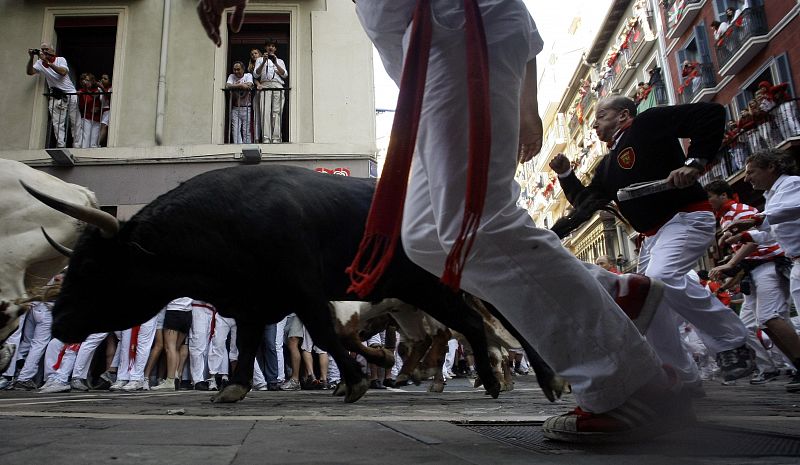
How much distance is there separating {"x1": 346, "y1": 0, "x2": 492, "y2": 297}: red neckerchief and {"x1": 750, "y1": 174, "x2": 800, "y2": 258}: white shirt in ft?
14.4

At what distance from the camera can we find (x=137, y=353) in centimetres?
851

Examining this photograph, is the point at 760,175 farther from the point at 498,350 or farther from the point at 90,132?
the point at 90,132

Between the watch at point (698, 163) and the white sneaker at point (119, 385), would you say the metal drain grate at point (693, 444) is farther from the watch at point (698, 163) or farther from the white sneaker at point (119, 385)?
the white sneaker at point (119, 385)

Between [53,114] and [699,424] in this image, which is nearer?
[699,424]

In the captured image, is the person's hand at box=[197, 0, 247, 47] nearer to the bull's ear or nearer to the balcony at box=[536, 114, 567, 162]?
the bull's ear

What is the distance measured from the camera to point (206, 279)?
4.18m

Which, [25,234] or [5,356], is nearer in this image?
[5,356]

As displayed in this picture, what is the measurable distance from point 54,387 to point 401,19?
7.94m

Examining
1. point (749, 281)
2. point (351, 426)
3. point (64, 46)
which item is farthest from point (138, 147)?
point (351, 426)

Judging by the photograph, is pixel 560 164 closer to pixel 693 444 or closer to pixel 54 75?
pixel 693 444

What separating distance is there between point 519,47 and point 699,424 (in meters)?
1.36

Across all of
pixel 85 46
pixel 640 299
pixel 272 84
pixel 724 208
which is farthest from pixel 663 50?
pixel 640 299

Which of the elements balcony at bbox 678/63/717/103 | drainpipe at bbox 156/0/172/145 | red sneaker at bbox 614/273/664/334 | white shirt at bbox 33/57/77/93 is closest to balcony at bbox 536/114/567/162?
balcony at bbox 678/63/717/103

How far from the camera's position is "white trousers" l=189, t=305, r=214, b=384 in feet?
28.5
